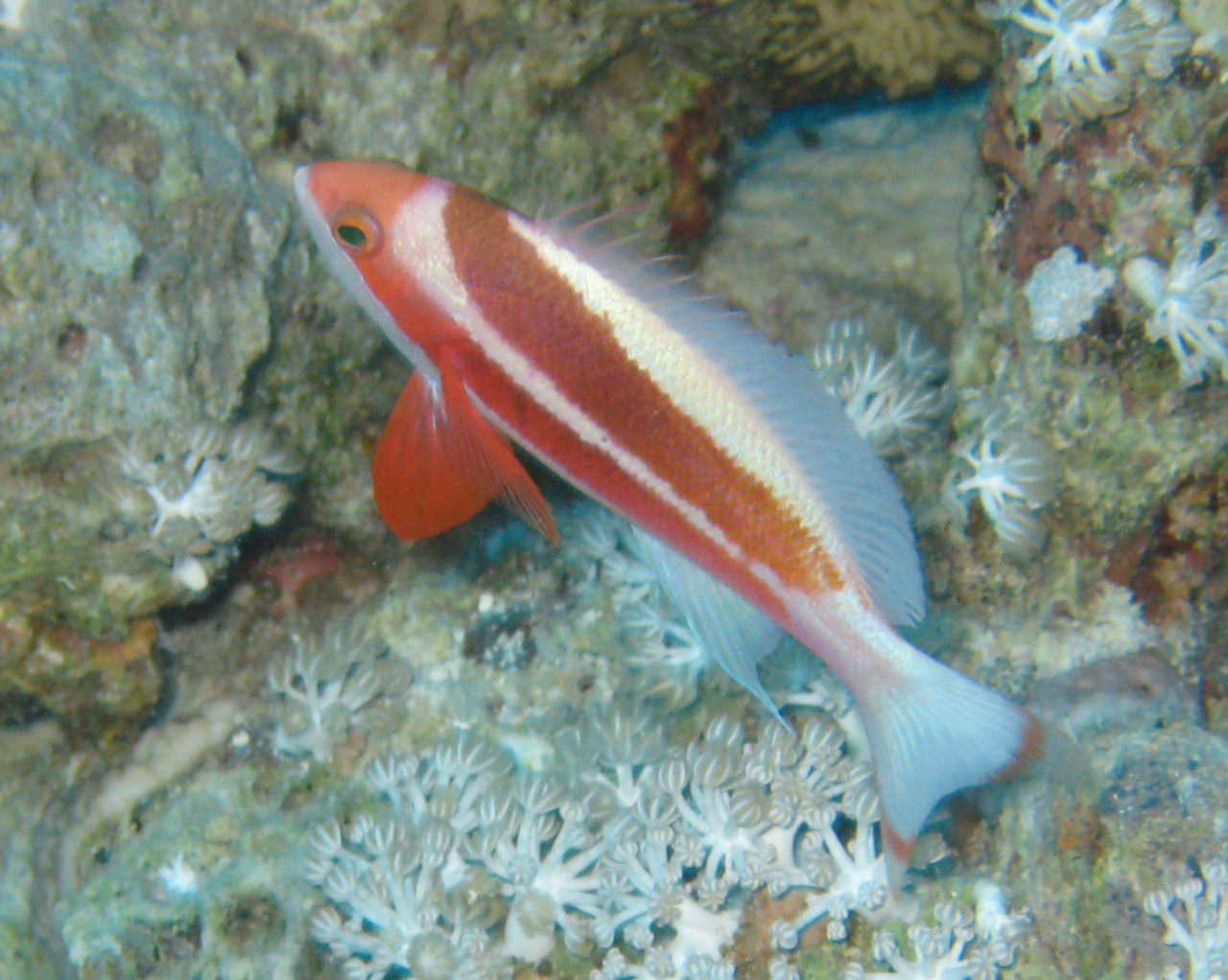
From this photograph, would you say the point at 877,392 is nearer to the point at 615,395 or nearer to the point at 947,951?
the point at 615,395

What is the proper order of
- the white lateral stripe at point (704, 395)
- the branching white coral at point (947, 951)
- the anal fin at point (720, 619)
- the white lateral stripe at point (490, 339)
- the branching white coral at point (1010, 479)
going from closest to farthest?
the white lateral stripe at point (704, 395) → the white lateral stripe at point (490, 339) → the anal fin at point (720, 619) → the branching white coral at point (947, 951) → the branching white coral at point (1010, 479)

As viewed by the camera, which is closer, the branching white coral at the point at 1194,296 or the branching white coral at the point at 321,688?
the branching white coral at the point at 1194,296

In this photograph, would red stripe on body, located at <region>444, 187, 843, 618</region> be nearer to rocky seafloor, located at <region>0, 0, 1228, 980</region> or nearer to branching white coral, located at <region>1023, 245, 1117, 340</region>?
rocky seafloor, located at <region>0, 0, 1228, 980</region>

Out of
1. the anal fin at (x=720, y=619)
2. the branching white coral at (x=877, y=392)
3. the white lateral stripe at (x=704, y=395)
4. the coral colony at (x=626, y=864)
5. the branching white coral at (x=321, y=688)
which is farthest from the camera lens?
the branching white coral at (x=877, y=392)

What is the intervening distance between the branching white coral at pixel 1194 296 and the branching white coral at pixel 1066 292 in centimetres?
13

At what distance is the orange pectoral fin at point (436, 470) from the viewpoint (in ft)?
7.27

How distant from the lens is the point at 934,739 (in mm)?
2002

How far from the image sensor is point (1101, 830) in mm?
2311

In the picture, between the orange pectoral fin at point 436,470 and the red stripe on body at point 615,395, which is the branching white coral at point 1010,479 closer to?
the red stripe on body at point 615,395

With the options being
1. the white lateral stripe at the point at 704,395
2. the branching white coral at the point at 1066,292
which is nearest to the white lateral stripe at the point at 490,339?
the white lateral stripe at the point at 704,395

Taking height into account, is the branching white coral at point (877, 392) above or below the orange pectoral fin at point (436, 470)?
below

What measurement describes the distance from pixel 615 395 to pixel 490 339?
1.12 feet

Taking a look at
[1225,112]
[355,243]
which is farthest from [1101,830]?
[355,243]

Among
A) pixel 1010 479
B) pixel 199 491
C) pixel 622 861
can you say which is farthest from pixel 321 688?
pixel 1010 479
